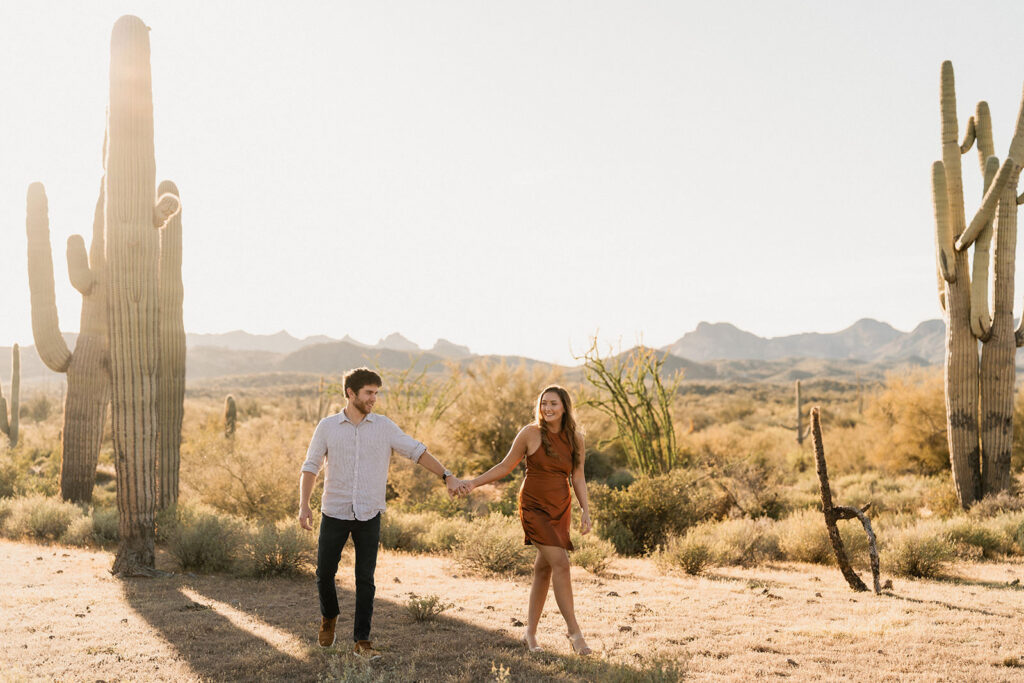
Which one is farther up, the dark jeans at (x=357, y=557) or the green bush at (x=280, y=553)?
the dark jeans at (x=357, y=557)

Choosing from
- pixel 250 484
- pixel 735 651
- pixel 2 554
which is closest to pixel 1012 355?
pixel 735 651

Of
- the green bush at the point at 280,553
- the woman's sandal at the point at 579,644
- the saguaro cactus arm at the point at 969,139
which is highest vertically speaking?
the saguaro cactus arm at the point at 969,139

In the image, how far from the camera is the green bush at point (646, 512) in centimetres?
1113

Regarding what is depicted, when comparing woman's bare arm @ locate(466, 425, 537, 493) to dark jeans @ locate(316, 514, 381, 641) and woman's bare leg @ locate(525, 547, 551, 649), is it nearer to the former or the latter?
woman's bare leg @ locate(525, 547, 551, 649)

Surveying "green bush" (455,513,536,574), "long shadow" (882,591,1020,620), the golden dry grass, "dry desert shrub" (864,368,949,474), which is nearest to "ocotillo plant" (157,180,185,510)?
the golden dry grass

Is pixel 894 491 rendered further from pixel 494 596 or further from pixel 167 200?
pixel 167 200

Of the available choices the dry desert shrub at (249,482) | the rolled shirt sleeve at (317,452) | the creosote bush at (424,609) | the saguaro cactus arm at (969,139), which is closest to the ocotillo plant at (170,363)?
the dry desert shrub at (249,482)

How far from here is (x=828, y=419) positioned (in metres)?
28.4

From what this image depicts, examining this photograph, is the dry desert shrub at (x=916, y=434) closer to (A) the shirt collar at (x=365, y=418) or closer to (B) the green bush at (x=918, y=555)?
(B) the green bush at (x=918, y=555)

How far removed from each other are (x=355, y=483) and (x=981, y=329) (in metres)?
11.2

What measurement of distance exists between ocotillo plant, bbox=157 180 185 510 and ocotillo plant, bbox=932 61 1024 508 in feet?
41.2

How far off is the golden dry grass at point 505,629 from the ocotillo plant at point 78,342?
3816mm

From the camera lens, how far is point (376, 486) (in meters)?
4.91

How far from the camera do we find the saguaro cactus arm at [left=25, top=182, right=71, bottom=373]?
1191 cm
